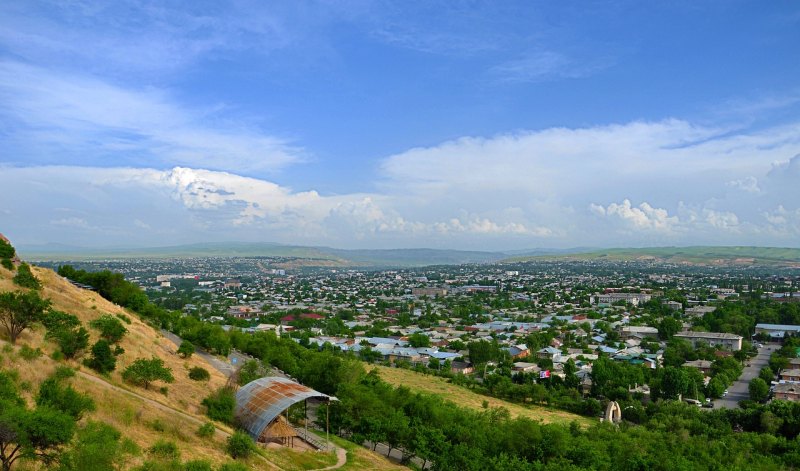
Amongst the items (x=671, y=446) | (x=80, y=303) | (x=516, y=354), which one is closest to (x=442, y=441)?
(x=671, y=446)

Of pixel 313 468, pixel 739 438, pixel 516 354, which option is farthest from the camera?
pixel 516 354

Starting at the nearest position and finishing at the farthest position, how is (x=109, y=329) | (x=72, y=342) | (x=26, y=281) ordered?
(x=72, y=342) < (x=109, y=329) < (x=26, y=281)

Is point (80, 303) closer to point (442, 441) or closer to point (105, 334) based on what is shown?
point (105, 334)

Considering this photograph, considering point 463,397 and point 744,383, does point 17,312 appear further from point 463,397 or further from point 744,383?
point 744,383

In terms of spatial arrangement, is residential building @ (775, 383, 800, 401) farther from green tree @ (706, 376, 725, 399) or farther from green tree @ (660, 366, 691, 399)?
green tree @ (660, 366, 691, 399)

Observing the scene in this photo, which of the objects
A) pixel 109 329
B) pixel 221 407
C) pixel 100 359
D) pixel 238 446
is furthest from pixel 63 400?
pixel 109 329

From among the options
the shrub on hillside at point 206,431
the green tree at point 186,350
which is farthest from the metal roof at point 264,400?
the green tree at point 186,350
